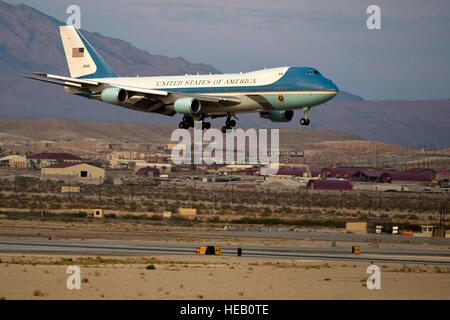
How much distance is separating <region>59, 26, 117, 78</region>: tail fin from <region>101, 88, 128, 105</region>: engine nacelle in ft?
35.5

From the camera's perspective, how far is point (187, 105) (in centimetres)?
7181

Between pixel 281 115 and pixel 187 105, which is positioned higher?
pixel 187 105

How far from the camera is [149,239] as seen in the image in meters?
77.4

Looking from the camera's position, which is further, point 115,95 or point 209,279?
point 115,95

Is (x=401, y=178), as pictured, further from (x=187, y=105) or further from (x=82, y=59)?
(x=187, y=105)

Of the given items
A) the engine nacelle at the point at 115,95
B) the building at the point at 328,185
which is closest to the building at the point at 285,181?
the building at the point at 328,185

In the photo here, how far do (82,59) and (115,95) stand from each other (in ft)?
44.9

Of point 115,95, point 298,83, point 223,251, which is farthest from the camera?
point 115,95

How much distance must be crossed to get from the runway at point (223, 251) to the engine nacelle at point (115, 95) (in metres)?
12.5

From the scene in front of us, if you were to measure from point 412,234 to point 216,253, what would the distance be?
35971mm

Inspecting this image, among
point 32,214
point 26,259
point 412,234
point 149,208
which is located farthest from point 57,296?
point 149,208

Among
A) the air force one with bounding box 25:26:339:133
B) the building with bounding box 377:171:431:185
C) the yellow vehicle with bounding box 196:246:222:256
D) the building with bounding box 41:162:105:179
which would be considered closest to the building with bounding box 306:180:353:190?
the building with bounding box 377:171:431:185

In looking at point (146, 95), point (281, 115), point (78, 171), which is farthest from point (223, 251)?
point (78, 171)

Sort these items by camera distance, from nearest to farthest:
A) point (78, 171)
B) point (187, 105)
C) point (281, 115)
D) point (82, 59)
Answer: point (187, 105), point (281, 115), point (82, 59), point (78, 171)
